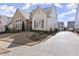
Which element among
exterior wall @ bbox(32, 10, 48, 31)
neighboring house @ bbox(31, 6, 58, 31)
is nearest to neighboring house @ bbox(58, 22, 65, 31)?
neighboring house @ bbox(31, 6, 58, 31)

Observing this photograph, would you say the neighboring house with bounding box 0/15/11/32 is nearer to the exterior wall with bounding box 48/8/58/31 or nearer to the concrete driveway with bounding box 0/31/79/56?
the concrete driveway with bounding box 0/31/79/56

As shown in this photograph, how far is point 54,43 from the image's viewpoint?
289cm

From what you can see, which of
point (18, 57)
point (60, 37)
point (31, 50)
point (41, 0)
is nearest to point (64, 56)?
point (60, 37)

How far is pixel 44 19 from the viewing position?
9.65 feet

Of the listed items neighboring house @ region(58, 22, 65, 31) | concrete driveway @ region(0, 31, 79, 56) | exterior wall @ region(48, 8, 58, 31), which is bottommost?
concrete driveway @ region(0, 31, 79, 56)

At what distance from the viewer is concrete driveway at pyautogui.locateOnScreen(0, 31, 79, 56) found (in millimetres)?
2848

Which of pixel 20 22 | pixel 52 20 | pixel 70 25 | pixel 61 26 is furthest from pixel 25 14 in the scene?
pixel 70 25

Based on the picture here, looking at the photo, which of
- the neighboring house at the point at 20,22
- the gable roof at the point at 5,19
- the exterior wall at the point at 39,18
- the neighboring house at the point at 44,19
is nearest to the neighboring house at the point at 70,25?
the neighboring house at the point at 44,19

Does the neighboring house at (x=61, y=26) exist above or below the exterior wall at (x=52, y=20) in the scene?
below

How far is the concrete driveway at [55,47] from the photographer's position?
2.85 metres

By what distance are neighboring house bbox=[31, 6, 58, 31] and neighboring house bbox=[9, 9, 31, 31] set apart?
0.09 metres

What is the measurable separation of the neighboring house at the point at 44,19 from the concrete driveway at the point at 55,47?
0.17m

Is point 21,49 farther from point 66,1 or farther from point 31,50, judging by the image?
point 66,1

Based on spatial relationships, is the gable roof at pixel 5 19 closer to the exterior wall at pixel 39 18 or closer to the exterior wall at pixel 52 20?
the exterior wall at pixel 39 18
